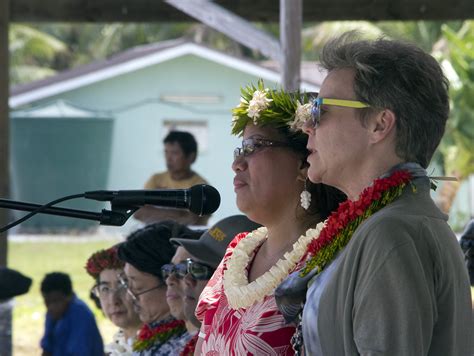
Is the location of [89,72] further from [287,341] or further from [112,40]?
→ [287,341]

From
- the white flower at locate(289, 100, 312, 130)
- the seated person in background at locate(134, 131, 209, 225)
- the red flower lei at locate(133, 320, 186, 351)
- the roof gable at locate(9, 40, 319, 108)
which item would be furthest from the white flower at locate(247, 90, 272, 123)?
the roof gable at locate(9, 40, 319, 108)

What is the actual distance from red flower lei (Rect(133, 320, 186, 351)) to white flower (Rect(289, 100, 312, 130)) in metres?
1.73

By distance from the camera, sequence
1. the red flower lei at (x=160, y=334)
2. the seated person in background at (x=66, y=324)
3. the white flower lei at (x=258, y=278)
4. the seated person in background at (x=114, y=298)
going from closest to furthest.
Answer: the white flower lei at (x=258, y=278)
the red flower lei at (x=160, y=334)
the seated person in background at (x=114, y=298)
the seated person in background at (x=66, y=324)

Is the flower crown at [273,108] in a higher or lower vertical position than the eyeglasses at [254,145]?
higher

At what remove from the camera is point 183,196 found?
2.89 metres

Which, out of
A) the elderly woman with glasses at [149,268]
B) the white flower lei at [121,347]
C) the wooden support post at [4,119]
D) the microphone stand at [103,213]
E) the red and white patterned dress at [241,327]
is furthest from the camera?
the wooden support post at [4,119]

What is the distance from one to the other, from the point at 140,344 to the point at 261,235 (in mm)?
1554

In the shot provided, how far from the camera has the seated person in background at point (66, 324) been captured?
601 centimetres

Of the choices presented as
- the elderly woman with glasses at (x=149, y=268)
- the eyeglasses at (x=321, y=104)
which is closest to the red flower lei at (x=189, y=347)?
the elderly woman with glasses at (x=149, y=268)

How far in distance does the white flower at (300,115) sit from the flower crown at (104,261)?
251cm

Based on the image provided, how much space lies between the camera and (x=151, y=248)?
16.9 ft

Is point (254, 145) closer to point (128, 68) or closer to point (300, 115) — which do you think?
point (300, 115)

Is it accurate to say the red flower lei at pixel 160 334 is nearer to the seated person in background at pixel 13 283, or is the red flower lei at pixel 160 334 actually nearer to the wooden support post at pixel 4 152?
the seated person in background at pixel 13 283

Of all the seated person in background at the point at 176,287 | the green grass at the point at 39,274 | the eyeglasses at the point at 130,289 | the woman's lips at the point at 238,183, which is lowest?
the green grass at the point at 39,274
